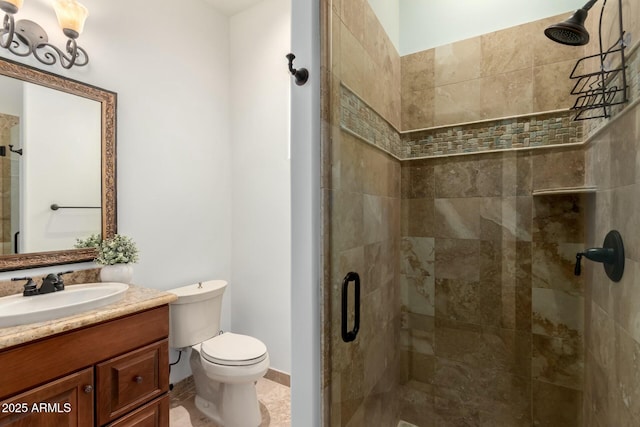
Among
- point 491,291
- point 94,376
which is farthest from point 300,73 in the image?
A: point 94,376

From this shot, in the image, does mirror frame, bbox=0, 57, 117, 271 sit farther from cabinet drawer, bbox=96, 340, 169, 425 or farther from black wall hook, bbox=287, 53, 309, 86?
black wall hook, bbox=287, 53, 309, 86

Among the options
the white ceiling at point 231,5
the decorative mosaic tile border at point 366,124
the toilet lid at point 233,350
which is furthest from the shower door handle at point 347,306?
the white ceiling at point 231,5

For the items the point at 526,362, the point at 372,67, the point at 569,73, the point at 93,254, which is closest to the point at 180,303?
the point at 93,254

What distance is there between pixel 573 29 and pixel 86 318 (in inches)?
82.6

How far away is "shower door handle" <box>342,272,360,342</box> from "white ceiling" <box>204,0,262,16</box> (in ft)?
7.72

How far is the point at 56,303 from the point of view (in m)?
1.46

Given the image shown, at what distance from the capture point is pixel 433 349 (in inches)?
66.2

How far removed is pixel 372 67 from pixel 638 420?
1.44 meters

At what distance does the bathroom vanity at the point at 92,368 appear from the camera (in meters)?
1.09

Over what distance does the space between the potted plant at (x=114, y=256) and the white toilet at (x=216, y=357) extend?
35 cm

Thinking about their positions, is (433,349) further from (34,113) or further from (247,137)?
(34,113)

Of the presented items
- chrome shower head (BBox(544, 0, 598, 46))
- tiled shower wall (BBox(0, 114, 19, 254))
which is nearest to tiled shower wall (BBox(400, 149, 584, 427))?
chrome shower head (BBox(544, 0, 598, 46))

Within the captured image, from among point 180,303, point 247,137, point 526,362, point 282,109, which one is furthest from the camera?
point 247,137

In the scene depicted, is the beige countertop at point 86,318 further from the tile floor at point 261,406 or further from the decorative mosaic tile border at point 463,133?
the decorative mosaic tile border at point 463,133
